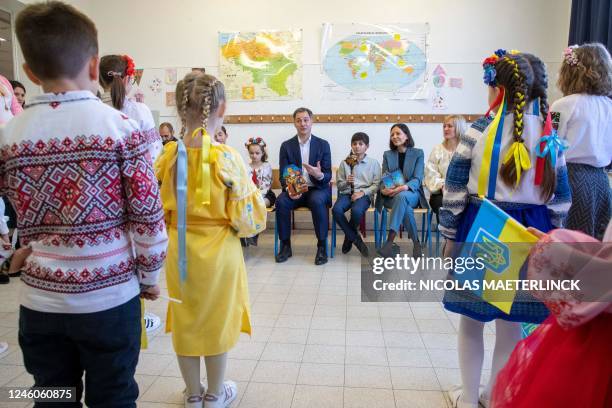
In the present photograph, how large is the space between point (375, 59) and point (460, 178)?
3384 millimetres

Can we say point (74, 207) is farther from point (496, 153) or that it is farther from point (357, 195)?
point (357, 195)

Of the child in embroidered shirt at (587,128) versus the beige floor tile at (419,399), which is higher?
the child in embroidered shirt at (587,128)

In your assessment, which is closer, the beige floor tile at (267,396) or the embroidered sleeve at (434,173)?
the beige floor tile at (267,396)

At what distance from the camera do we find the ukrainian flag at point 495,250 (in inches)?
44.9

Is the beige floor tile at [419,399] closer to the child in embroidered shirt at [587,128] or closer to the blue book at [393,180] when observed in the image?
the child in embroidered shirt at [587,128]

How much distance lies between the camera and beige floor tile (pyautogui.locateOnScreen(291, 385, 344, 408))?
167cm

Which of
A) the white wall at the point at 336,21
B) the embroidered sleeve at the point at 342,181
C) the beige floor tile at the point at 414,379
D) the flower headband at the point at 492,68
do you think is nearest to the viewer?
the flower headband at the point at 492,68

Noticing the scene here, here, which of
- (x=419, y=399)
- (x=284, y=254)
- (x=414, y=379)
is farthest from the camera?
(x=284, y=254)

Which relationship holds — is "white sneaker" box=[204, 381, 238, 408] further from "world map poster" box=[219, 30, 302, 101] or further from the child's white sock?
"world map poster" box=[219, 30, 302, 101]

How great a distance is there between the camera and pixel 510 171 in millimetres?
1351

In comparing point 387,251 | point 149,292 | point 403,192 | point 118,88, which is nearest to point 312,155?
point 403,192

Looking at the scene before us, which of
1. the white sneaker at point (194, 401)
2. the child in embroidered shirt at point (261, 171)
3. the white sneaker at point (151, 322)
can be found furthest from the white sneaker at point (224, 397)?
the child in embroidered shirt at point (261, 171)

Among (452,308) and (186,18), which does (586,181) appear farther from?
(186,18)

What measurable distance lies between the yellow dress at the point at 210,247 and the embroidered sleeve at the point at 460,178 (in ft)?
2.29
